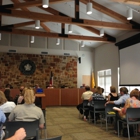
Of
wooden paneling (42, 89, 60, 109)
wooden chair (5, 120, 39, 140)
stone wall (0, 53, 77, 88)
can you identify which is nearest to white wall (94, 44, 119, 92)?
stone wall (0, 53, 77, 88)

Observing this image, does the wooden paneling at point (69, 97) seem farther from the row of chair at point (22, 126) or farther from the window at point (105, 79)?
the row of chair at point (22, 126)

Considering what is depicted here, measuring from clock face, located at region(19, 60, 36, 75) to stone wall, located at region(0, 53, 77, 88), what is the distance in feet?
0.56

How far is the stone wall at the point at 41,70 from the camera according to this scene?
432 inches

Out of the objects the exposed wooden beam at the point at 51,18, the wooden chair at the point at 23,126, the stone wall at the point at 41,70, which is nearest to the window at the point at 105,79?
the stone wall at the point at 41,70

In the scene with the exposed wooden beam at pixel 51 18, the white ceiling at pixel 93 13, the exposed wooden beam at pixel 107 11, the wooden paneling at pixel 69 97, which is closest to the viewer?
the exposed wooden beam at pixel 51 18

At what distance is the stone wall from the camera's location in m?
11.0

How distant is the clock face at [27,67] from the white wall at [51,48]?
66cm

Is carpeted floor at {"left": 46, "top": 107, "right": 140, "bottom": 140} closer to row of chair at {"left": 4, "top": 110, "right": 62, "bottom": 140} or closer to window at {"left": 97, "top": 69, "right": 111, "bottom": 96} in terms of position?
row of chair at {"left": 4, "top": 110, "right": 62, "bottom": 140}

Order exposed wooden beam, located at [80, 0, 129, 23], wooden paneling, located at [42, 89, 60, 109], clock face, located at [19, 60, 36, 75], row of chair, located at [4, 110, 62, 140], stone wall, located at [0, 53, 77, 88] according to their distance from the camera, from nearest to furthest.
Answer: row of chair, located at [4, 110, 62, 140]
exposed wooden beam, located at [80, 0, 129, 23]
wooden paneling, located at [42, 89, 60, 109]
stone wall, located at [0, 53, 77, 88]
clock face, located at [19, 60, 36, 75]

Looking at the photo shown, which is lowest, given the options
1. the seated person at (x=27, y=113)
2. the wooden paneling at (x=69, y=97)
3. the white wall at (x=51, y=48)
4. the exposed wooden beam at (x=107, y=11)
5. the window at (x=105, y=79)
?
the wooden paneling at (x=69, y=97)

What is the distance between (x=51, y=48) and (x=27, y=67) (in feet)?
6.60

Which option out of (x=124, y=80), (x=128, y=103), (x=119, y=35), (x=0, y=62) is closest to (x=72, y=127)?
(x=128, y=103)

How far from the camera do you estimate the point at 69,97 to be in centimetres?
1011

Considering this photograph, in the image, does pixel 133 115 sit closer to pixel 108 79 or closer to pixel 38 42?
pixel 108 79
